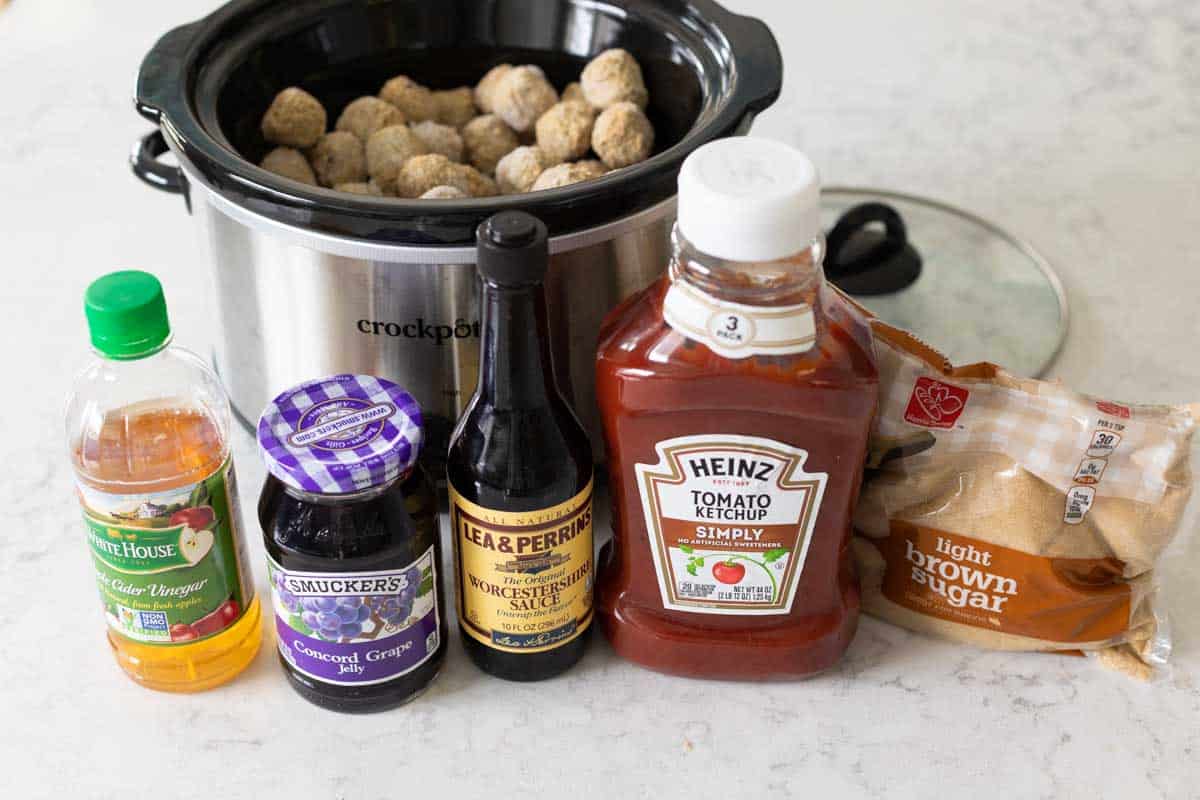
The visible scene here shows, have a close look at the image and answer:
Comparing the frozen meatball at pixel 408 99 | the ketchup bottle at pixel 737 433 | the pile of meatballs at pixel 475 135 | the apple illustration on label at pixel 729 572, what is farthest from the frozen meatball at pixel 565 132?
the apple illustration on label at pixel 729 572

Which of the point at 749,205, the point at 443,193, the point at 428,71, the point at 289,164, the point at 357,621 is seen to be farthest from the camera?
the point at 428,71

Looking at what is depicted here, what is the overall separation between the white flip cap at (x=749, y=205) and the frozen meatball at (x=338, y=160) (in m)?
0.38

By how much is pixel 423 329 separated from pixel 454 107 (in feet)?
0.97

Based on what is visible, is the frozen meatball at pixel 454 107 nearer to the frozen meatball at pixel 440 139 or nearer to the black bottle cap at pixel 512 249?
the frozen meatball at pixel 440 139

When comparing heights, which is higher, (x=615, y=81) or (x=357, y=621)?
(x=615, y=81)

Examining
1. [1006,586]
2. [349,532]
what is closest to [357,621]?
[349,532]

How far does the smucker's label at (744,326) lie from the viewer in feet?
2.64

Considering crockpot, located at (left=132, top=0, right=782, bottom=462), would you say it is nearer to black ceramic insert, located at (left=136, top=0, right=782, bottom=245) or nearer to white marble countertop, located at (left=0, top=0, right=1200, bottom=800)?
black ceramic insert, located at (left=136, top=0, right=782, bottom=245)

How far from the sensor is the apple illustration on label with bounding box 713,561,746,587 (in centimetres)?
90

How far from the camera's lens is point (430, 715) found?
92 centimetres

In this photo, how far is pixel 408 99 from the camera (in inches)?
45.0

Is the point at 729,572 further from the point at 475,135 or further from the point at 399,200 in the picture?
the point at 475,135

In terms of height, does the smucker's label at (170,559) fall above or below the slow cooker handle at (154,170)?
below

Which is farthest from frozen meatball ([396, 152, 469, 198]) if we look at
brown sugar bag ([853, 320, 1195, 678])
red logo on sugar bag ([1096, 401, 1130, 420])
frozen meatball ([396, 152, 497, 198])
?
red logo on sugar bag ([1096, 401, 1130, 420])
